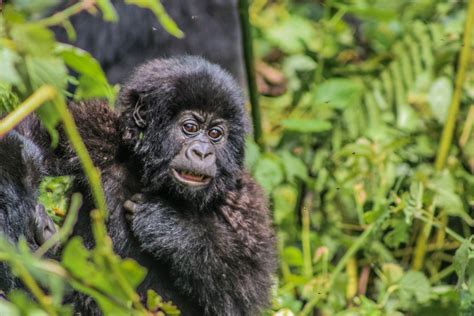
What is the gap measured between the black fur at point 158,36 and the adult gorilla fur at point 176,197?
132 centimetres

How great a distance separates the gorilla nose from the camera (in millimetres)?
2814

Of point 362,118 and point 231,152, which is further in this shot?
point 362,118

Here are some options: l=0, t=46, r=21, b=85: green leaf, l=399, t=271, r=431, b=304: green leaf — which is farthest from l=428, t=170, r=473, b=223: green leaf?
l=0, t=46, r=21, b=85: green leaf

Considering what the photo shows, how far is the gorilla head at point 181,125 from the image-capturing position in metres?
2.85

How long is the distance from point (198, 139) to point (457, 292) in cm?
94

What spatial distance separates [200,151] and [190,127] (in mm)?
126

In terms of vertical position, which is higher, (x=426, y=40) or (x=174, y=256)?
(x=426, y=40)

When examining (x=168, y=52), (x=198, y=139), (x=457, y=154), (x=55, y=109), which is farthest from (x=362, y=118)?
(x=55, y=109)

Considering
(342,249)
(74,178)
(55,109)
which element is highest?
(55,109)

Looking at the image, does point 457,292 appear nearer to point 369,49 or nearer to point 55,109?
point 55,109

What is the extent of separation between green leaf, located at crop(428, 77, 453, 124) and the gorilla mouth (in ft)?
5.92

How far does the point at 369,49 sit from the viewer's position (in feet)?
18.4

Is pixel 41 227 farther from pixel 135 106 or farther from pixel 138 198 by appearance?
pixel 135 106

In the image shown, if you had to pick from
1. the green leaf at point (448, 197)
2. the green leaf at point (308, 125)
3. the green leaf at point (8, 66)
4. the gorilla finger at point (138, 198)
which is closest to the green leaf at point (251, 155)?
the green leaf at point (308, 125)
